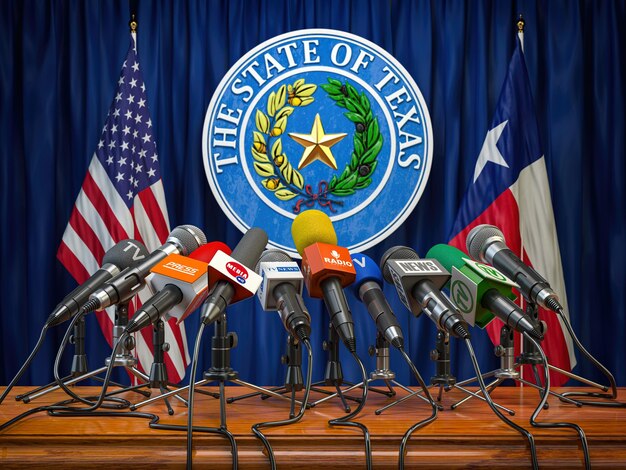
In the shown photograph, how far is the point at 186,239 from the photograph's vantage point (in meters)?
1.64

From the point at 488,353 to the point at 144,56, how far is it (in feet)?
7.60

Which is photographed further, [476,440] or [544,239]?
[544,239]

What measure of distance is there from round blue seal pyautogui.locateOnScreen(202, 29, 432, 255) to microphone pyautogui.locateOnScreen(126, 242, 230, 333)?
169 cm

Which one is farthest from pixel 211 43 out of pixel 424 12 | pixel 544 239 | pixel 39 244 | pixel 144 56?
pixel 544 239

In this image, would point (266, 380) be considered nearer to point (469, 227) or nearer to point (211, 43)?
point (469, 227)

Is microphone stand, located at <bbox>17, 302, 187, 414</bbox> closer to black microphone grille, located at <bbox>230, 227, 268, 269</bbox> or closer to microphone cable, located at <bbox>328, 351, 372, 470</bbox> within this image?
black microphone grille, located at <bbox>230, 227, 268, 269</bbox>

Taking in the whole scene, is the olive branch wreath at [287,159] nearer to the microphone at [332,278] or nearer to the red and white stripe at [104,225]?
the red and white stripe at [104,225]

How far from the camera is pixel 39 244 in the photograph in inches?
127

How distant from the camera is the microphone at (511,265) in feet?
4.74

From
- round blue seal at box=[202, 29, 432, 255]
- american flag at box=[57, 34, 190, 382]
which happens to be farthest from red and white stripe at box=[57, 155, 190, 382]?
round blue seal at box=[202, 29, 432, 255]

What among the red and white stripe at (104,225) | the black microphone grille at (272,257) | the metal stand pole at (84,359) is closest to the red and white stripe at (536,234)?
the red and white stripe at (104,225)

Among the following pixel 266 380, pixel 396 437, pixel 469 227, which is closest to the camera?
pixel 396 437

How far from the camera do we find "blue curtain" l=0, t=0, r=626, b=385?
3.22 m

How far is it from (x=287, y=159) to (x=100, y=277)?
169 centimetres
